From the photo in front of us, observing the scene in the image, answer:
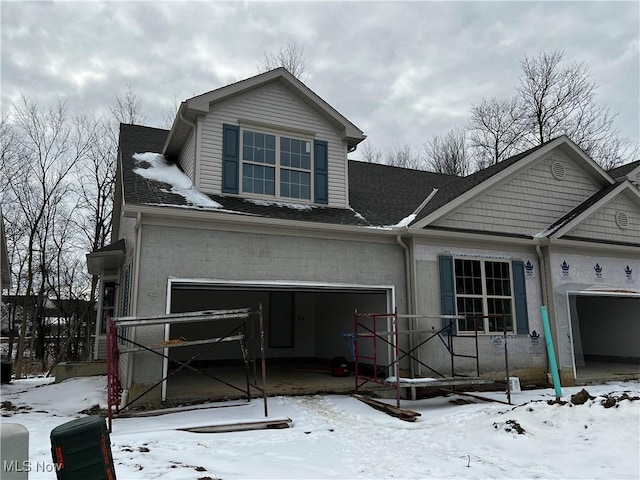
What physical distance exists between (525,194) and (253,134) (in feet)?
23.4

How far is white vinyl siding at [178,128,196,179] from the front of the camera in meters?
10.7

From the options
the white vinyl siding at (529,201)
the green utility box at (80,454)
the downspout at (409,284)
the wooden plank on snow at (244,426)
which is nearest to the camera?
the green utility box at (80,454)

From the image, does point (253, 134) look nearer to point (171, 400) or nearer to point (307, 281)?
point (307, 281)

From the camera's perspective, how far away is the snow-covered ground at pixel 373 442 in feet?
18.1

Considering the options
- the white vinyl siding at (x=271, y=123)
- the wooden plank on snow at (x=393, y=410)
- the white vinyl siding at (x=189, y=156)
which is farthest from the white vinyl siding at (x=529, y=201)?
the white vinyl siding at (x=189, y=156)

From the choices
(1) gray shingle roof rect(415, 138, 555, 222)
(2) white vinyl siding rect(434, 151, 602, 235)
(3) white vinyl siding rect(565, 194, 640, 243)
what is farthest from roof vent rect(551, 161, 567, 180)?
(3) white vinyl siding rect(565, 194, 640, 243)

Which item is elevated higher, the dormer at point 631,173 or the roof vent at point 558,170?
the dormer at point 631,173

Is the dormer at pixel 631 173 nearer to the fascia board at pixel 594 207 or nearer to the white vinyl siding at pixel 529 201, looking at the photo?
the fascia board at pixel 594 207

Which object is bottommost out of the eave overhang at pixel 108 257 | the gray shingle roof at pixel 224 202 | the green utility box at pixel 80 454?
the green utility box at pixel 80 454

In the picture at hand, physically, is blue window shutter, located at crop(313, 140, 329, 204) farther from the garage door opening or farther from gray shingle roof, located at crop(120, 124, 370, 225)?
the garage door opening

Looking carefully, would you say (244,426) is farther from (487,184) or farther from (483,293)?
(487,184)

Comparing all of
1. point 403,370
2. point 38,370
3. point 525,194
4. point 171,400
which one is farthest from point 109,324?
point 38,370

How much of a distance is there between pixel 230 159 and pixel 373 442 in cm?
663

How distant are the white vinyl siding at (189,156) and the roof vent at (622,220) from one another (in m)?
11.2
